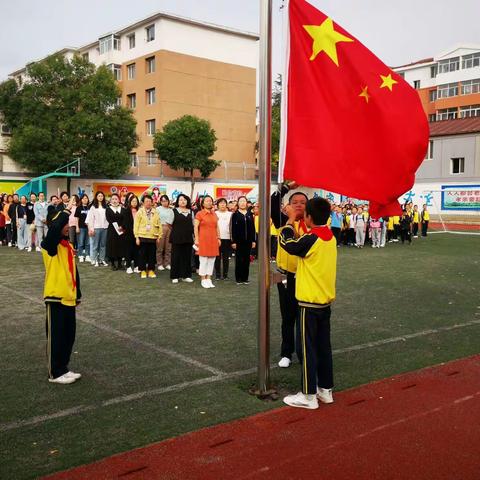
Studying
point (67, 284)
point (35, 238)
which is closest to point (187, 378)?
point (67, 284)

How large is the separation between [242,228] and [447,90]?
5002 cm

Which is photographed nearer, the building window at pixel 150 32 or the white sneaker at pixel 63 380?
the white sneaker at pixel 63 380

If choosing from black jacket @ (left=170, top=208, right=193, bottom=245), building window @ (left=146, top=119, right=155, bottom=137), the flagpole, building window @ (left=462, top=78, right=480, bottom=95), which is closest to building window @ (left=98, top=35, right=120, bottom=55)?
building window @ (left=146, top=119, right=155, bottom=137)

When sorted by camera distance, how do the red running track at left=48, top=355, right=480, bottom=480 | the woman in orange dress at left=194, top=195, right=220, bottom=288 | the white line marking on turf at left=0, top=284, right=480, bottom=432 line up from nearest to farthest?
1. the red running track at left=48, top=355, right=480, bottom=480
2. the white line marking on turf at left=0, top=284, right=480, bottom=432
3. the woman in orange dress at left=194, top=195, right=220, bottom=288

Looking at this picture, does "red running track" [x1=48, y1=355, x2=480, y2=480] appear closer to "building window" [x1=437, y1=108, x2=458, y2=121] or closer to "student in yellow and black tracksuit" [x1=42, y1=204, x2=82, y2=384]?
"student in yellow and black tracksuit" [x1=42, y1=204, x2=82, y2=384]

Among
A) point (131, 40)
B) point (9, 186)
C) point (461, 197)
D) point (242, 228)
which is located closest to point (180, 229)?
point (242, 228)

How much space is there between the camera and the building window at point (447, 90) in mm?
54625

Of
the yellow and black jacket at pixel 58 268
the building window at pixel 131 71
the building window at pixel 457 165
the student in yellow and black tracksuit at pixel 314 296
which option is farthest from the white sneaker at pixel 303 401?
the building window at pixel 131 71

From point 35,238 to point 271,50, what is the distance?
1532 cm

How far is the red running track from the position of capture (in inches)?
144

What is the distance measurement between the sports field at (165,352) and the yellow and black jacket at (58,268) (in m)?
0.85

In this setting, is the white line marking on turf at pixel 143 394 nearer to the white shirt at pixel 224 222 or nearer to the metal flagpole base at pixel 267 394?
the metal flagpole base at pixel 267 394

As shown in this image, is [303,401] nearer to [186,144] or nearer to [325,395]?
[325,395]

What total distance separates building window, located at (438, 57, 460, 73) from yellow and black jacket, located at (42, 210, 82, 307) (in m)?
56.3
